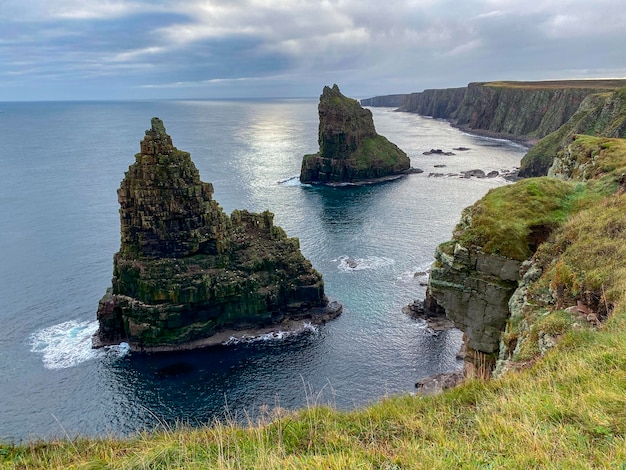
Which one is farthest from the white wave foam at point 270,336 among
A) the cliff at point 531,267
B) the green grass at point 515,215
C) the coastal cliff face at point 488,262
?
the green grass at point 515,215

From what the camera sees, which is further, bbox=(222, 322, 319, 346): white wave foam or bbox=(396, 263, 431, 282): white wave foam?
bbox=(396, 263, 431, 282): white wave foam

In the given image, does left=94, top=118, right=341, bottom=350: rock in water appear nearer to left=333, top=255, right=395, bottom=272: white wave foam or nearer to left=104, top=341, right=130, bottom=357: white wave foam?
left=104, top=341, right=130, bottom=357: white wave foam

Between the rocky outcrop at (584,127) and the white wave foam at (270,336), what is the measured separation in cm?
11660

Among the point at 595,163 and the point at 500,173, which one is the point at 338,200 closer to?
the point at 500,173

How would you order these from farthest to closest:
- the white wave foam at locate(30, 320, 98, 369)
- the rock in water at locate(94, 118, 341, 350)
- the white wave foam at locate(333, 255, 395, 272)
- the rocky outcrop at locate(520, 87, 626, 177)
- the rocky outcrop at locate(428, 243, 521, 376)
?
the rocky outcrop at locate(520, 87, 626, 177) → the white wave foam at locate(333, 255, 395, 272) → the rock in water at locate(94, 118, 341, 350) → the white wave foam at locate(30, 320, 98, 369) → the rocky outcrop at locate(428, 243, 521, 376)

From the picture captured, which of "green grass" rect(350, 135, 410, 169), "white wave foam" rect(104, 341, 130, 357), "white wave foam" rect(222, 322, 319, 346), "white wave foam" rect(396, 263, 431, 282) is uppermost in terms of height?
"green grass" rect(350, 135, 410, 169)

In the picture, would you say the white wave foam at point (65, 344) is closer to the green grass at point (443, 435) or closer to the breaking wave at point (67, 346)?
the breaking wave at point (67, 346)

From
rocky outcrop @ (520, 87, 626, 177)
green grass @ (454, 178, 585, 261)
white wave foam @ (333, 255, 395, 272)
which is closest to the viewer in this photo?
green grass @ (454, 178, 585, 261)

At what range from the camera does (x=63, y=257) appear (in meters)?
82.1

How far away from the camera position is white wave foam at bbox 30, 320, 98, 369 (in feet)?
180

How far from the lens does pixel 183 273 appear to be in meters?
61.5

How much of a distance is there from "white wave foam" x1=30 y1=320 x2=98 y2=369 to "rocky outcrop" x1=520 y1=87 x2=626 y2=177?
140 meters

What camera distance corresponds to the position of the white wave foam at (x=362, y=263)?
8069 centimetres

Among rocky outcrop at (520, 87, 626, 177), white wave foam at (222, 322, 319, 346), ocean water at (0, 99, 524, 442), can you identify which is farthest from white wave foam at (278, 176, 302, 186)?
white wave foam at (222, 322, 319, 346)
